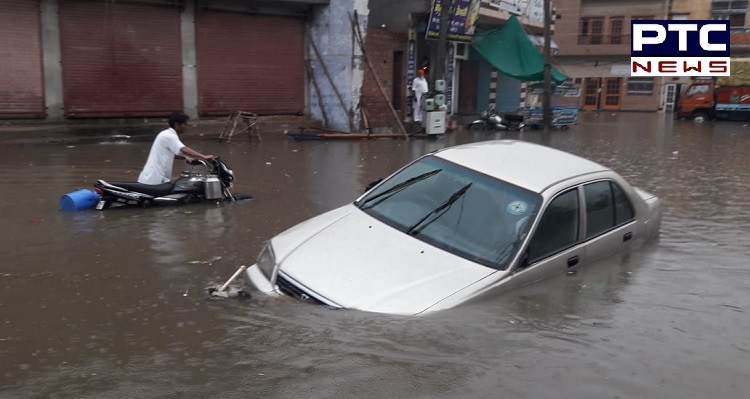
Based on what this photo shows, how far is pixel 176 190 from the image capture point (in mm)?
8719

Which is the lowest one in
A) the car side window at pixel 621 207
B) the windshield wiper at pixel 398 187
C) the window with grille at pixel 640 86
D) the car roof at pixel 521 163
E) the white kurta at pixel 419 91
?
the car side window at pixel 621 207

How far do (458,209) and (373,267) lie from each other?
1.02 m

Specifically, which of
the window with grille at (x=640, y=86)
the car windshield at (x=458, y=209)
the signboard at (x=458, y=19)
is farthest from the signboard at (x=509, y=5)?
the window with grille at (x=640, y=86)

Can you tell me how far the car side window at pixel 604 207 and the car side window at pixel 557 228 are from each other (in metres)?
0.23

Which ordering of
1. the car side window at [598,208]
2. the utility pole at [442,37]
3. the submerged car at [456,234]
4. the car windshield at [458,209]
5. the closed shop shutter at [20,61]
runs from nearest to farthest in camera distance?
the submerged car at [456,234] < the car windshield at [458,209] < the car side window at [598,208] < the closed shop shutter at [20,61] < the utility pole at [442,37]

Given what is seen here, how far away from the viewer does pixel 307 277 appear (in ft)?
14.8

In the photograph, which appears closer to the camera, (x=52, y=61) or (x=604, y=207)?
(x=604, y=207)

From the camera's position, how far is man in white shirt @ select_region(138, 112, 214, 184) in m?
8.52

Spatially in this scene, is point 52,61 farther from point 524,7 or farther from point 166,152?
point 524,7

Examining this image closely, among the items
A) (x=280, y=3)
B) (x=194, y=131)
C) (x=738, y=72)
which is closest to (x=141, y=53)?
(x=194, y=131)

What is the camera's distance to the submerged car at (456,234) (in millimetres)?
4406

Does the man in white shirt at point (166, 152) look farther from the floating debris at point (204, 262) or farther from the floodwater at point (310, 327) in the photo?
the floating debris at point (204, 262)

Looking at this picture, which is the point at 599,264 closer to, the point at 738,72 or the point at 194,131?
the point at 194,131

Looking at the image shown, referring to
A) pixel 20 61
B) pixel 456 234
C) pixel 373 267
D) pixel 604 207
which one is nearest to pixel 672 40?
pixel 20 61
